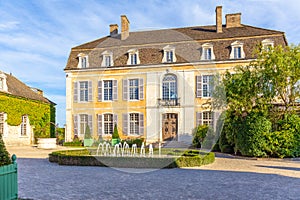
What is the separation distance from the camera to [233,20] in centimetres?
2300

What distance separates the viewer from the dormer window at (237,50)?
67.2 ft

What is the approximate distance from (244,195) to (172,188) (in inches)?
61.7

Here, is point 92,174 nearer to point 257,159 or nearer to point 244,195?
point 244,195

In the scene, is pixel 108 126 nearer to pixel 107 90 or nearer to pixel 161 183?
pixel 107 90

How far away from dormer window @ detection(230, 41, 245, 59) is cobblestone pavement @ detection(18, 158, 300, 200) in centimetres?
1271

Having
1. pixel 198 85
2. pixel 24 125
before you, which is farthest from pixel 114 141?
pixel 24 125

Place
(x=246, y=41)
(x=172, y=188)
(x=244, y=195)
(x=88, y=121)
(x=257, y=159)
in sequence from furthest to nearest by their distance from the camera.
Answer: (x=246, y=41) → (x=88, y=121) → (x=257, y=159) → (x=172, y=188) → (x=244, y=195)

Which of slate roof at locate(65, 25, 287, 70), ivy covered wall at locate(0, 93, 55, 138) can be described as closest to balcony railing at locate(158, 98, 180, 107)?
slate roof at locate(65, 25, 287, 70)

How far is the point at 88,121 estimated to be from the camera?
1493 centimetres

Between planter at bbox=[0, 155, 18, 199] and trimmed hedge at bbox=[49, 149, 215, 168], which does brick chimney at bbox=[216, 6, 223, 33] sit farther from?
planter at bbox=[0, 155, 18, 199]

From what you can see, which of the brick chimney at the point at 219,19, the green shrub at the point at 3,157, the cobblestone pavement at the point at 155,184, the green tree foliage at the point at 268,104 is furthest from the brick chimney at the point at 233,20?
the green shrub at the point at 3,157

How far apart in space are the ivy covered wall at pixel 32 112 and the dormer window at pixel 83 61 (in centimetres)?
490

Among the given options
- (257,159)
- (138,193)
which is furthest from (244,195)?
(257,159)

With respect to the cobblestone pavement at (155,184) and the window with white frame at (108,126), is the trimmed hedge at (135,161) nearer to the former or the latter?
the cobblestone pavement at (155,184)
